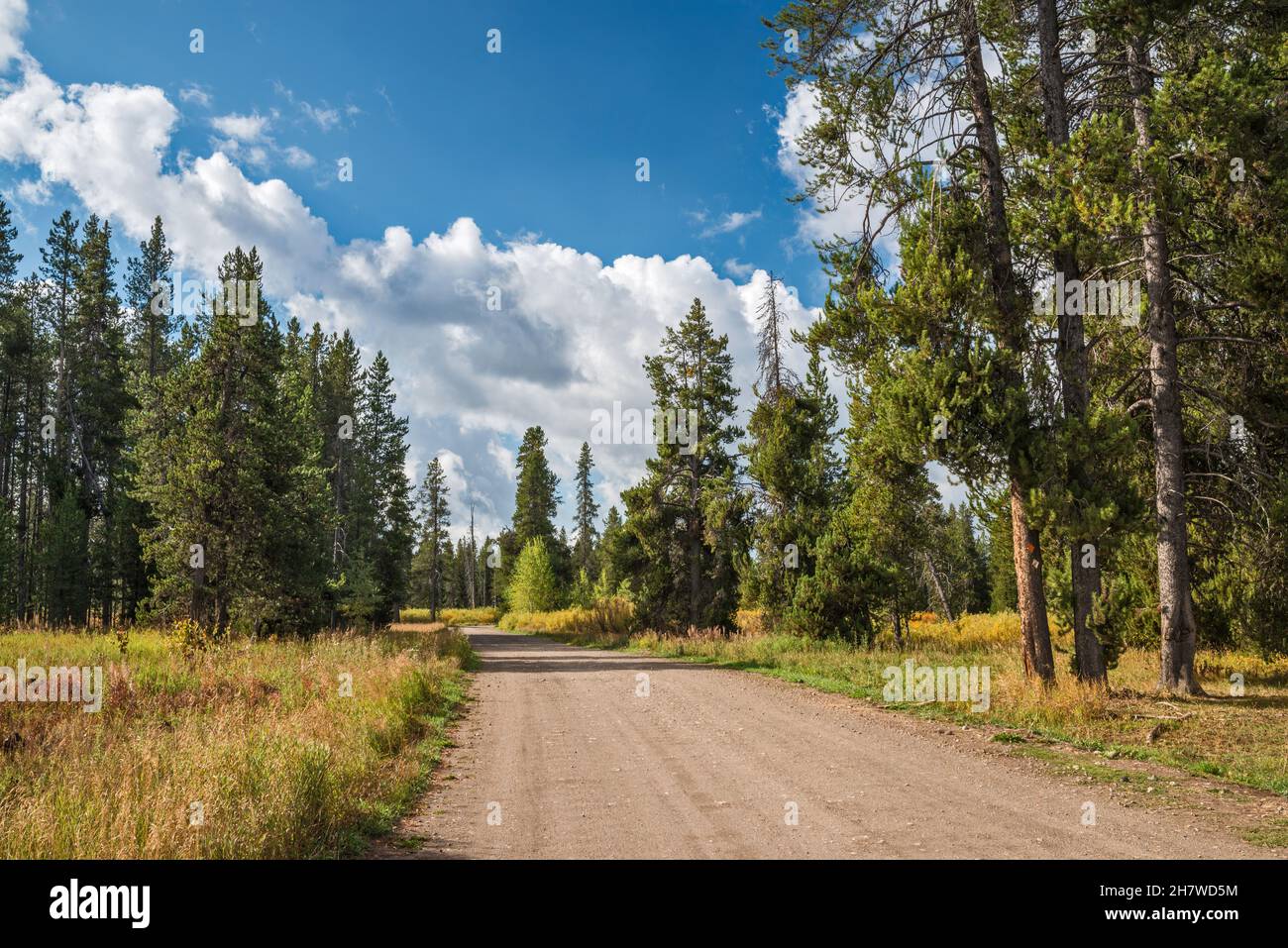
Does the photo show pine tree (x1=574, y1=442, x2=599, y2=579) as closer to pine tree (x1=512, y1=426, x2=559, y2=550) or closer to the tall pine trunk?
pine tree (x1=512, y1=426, x2=559, y2=550)

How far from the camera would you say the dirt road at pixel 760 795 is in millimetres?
5562

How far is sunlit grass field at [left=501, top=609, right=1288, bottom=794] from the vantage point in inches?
348

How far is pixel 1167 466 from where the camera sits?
41.9 feet

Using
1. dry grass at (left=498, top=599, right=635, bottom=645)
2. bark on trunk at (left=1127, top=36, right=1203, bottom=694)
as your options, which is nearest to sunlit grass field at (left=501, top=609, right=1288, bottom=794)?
bark on trunk at (left=1127, top=36, right=1203, bottom=694)

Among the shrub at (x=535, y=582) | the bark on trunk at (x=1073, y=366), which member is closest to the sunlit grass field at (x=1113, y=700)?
the bark on trunk at (x=1073, y=366)

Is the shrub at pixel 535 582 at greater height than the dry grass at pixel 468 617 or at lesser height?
greater

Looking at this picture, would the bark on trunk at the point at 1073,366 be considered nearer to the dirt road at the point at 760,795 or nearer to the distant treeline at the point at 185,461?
the dirt road at the point at 760,795

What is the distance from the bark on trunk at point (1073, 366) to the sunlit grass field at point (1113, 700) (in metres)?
0.60

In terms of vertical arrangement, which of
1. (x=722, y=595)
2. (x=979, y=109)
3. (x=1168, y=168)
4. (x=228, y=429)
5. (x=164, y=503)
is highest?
(x=979, y=109)

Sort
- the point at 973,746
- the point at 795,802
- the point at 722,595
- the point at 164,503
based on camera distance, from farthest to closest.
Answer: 1. the point at 722,595
2. the point at 164,503
3. the point at 973,746
4. the point at 795,802

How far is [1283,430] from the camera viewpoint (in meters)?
13.4

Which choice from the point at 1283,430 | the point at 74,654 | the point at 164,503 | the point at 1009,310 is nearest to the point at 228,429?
the point at 164,503

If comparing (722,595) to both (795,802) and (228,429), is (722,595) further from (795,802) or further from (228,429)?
(795,802)
